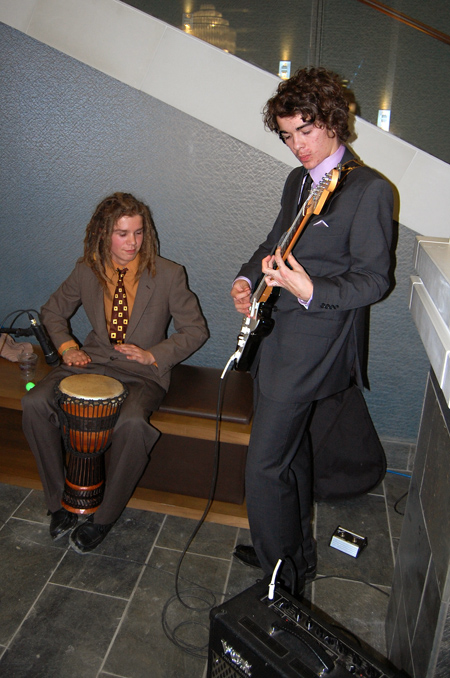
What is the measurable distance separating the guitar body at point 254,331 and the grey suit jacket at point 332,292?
28 millimetres

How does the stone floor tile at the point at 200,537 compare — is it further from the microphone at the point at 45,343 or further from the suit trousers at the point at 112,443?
the microphone at the point at 45,343

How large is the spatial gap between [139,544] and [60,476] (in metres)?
0.45

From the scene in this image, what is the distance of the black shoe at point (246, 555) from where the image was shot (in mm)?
2376

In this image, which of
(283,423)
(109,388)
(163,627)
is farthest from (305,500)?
(109,388)

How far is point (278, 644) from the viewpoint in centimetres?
139

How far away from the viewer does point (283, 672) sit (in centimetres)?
132

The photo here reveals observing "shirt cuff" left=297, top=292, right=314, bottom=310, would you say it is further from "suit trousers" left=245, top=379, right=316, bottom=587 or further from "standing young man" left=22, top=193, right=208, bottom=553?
"standing young man" left=22, top=193, right=208, bottom=553

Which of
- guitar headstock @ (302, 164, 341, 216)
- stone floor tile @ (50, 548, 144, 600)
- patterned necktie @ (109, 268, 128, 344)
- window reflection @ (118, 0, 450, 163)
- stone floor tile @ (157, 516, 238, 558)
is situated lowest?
stone floor tile @ (50, 548, 144, 600)

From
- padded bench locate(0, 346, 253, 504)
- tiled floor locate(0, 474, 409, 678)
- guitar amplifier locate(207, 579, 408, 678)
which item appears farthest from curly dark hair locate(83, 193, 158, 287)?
guitar amplifier locate(207, 579, 408, 678)

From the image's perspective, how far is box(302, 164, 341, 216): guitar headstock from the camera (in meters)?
1.69

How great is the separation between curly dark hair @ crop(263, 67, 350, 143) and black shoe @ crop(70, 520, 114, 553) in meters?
1.78

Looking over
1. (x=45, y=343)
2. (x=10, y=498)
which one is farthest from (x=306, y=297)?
(x=10, y=498)

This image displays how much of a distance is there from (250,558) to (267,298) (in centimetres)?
112

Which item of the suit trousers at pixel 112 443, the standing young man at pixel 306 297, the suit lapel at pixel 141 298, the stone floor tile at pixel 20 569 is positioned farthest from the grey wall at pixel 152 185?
the stone floor tile at pixel 20 569
